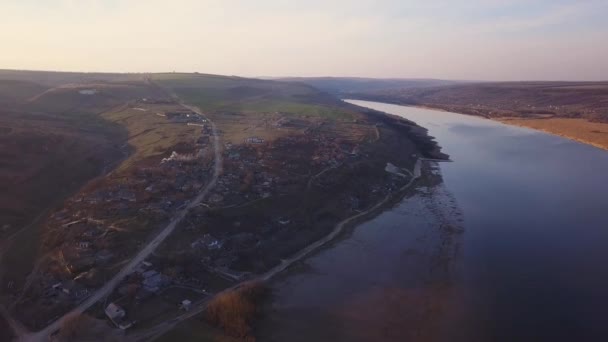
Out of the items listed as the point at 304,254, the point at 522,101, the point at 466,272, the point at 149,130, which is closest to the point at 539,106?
the point at 522,101

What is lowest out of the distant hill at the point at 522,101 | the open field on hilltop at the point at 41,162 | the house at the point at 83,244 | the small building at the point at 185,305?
the small building at the point at 185,305

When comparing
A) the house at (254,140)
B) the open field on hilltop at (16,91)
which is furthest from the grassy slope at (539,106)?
the open field on hilltop at (16,91)

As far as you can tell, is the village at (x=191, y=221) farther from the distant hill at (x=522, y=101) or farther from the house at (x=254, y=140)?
the distant hill at (x=522, y=101)

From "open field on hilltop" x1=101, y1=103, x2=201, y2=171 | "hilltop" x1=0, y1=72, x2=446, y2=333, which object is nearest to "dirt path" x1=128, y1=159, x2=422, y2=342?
"hilltop" x1=0, y1=72, x2=446, y2=333

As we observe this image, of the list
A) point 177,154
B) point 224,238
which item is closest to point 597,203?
point 224,238

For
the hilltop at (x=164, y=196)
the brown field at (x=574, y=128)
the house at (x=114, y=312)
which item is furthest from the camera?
the brown field at (x=574, y=128)

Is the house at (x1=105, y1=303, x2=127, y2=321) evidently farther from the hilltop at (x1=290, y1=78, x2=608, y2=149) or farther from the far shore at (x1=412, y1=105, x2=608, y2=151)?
the hilltop at (x1=290, y1=78, x2=608, y2=149)
